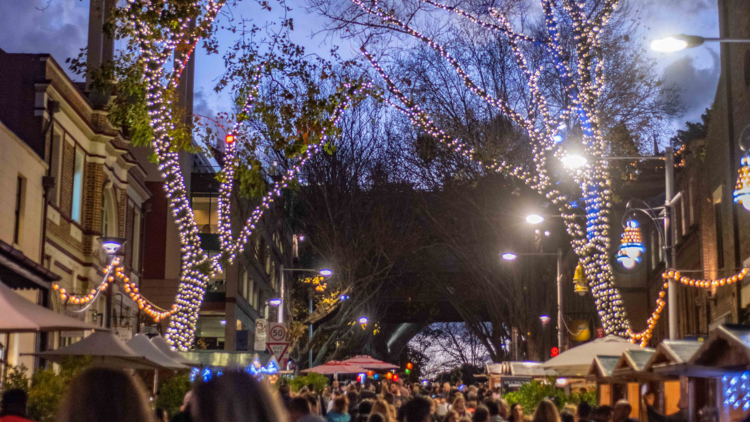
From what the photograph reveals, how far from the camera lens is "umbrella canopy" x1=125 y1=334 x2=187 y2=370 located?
1778 cm

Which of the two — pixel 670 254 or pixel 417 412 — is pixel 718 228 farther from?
pixel 417 412

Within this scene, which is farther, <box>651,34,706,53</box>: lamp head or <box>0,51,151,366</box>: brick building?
<box>0,51,151,366</box>: brick building

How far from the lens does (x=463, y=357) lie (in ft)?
340

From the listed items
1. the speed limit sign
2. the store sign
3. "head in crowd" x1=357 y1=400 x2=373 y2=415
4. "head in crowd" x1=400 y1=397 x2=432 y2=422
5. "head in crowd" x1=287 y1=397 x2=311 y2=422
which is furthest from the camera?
the store sign

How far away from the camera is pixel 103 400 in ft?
10.8

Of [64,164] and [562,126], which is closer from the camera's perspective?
[64,164]

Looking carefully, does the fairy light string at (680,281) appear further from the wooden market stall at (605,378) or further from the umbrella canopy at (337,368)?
the umbrella canopy at (337,368)

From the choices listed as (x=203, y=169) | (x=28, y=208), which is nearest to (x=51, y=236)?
(x=28, y=208)

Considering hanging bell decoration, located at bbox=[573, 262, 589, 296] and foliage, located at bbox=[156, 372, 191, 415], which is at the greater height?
hanging bell decoration, located at bbox=[573, 262, 589, 296]

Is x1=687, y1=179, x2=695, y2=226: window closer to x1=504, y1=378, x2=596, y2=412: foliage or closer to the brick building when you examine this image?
x1=504, y1=378, x2=596, y2=412: foliage

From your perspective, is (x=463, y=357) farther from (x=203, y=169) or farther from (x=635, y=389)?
(x=635, y=389)

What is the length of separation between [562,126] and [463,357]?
78.7 metres

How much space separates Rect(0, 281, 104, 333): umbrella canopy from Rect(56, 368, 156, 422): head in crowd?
6482 mm

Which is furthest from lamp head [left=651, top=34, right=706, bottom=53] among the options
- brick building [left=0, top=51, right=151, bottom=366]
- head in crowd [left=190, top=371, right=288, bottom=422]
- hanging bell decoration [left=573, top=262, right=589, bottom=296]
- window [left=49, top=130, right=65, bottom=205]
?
window [left=49, top=130, right=65, bottom=205]
